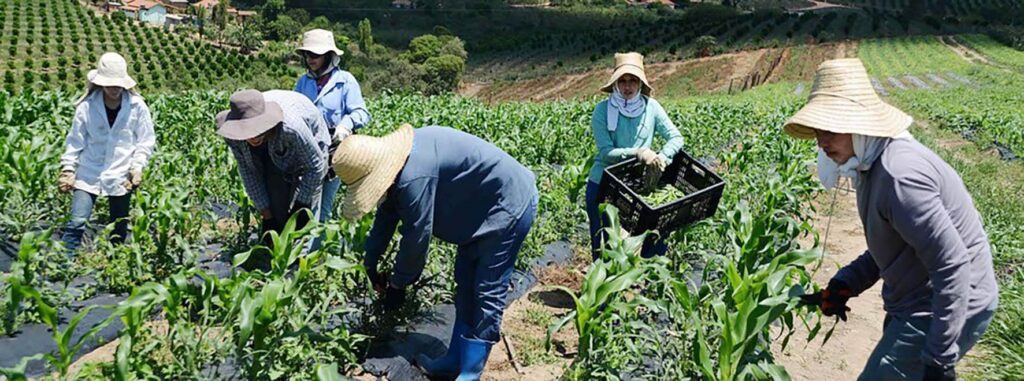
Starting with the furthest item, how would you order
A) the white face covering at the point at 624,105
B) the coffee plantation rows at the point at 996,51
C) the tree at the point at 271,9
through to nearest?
1. the tree at the point at 271,9
2. the coffee plantation rows at the point at 996,51
3. the white face covering at the point at 624,105

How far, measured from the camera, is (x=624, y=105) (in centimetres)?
409

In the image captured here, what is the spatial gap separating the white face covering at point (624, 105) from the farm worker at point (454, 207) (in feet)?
3.38

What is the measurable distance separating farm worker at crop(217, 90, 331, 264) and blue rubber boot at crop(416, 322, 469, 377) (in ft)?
3.07

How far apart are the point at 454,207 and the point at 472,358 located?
2.26 feet

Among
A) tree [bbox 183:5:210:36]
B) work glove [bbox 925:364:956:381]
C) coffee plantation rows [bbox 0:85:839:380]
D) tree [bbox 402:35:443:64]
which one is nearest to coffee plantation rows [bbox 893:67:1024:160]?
coffee plantation rows [bbox 0:85:839:380]

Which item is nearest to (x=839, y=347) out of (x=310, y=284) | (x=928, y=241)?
(x=928, y=241)

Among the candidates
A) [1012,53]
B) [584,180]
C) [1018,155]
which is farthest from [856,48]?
[584,180]

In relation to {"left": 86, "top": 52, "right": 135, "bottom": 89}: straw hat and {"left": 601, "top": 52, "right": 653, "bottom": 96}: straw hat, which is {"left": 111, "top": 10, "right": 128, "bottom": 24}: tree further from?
{"left": 601, "top": 52, "right": 653, "bottom": 96}: straw hat

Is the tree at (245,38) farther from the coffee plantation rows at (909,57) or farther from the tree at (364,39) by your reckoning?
the coffee plantation rows at (909,57)

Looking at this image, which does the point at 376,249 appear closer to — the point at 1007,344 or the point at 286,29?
the point at 1007,344

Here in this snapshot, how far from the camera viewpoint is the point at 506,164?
123 inches

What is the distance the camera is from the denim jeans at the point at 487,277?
3.15 metres

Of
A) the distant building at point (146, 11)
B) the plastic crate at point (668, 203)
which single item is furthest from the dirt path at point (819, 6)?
the plastic crate at point (668, 203)

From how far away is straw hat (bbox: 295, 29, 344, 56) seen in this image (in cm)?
447
